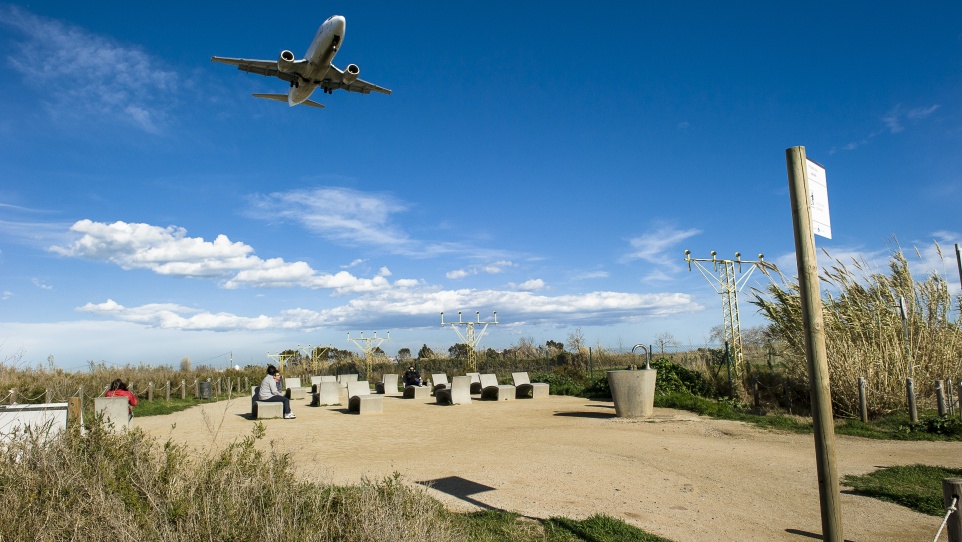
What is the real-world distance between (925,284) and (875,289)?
3.54 ft

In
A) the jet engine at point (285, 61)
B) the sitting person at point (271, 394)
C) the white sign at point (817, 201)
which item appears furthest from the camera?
the jet engine at point (285, 61)

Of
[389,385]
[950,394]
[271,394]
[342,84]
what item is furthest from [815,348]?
[389,385]

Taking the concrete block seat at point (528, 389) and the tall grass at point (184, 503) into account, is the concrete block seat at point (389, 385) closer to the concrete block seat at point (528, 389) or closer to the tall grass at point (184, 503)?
the concrete block seat at point (528, 389)

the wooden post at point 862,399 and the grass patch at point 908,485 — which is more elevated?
the wooden post at point 862,399

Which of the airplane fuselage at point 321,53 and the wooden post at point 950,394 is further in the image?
the airplane fuselage at point 321,53

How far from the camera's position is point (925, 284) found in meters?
13.8

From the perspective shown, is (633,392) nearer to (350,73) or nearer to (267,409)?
(267,409)

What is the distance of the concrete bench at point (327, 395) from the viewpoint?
63.5ft

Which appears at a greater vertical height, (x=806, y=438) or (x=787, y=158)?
(x=787, y=158)

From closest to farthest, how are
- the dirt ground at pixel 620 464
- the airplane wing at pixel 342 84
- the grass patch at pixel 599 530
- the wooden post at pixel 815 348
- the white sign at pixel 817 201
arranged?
the wooden post at pixel 815 348 < the white sign at pixel 817 201 < the grass patch at pixel 599 530 < the dirt ground at pixel 620 464 < the airplane wing at pixel 342 84

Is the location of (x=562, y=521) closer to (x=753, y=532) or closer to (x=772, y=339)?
(x=753, y=532)

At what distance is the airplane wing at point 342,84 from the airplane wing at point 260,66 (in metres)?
0.99

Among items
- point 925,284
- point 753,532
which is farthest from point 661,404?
point 753,532

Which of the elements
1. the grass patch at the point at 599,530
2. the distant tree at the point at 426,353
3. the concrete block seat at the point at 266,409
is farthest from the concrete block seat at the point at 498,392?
the distant tree at the point at 426,353
